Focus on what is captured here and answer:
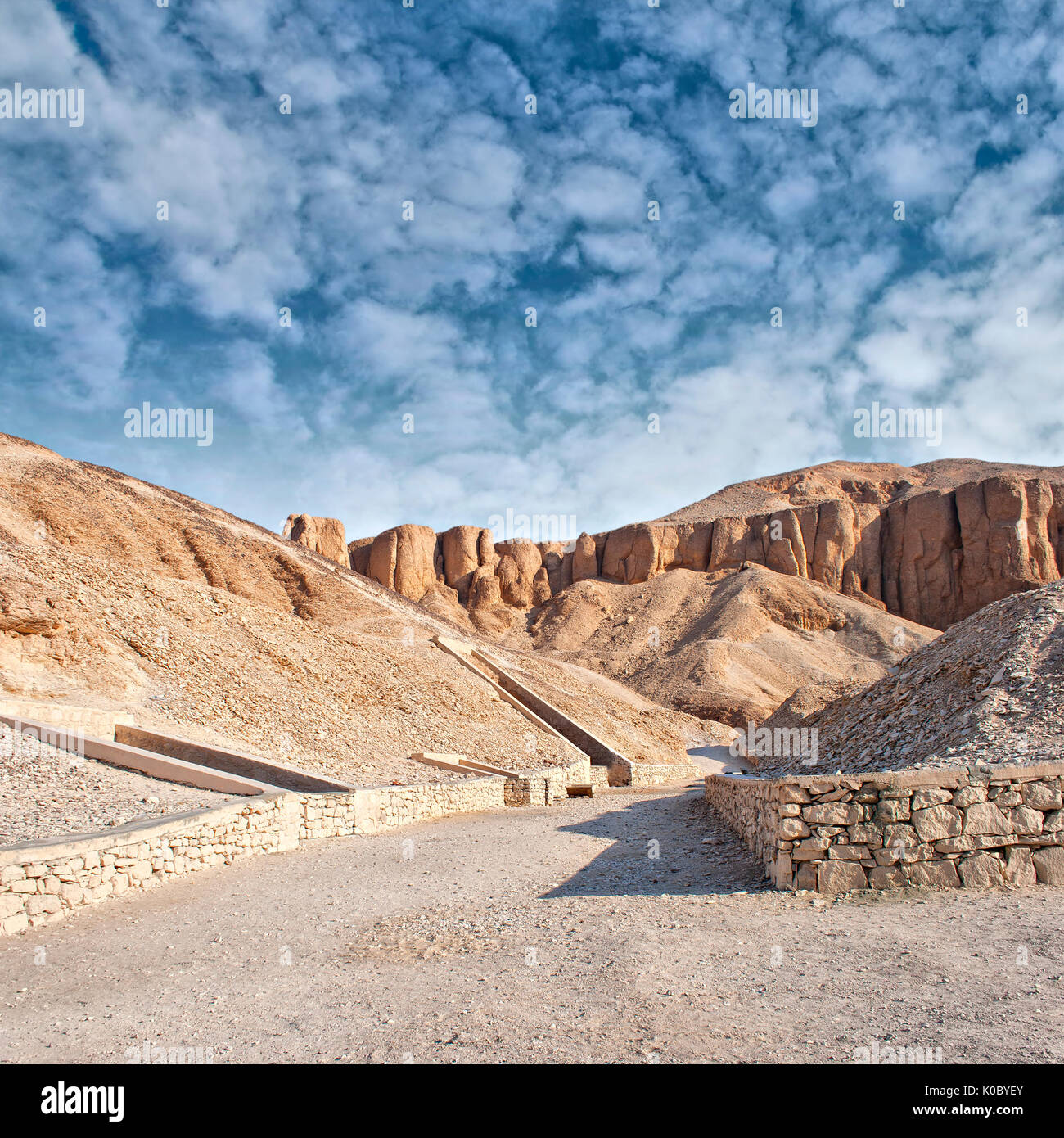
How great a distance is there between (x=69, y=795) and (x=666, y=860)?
7.86 metres

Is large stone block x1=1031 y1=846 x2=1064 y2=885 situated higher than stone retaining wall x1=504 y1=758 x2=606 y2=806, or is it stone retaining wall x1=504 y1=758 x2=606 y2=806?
large stone block x1=1031 y1=846 x2=1064 y2=885

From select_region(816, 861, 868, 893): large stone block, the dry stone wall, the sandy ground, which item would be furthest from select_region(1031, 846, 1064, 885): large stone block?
the dry stone wall

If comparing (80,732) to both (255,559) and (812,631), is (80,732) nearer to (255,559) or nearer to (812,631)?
(255,559)

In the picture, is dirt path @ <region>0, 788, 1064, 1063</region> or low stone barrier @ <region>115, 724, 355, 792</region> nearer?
dirt path @ <region>0, 788, 1064, 1063</region>

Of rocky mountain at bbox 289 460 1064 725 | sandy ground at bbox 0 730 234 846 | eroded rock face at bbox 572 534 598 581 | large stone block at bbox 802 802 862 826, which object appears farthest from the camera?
eroded rock face at bbox 572 534 598 581

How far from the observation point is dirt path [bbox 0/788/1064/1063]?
4.00 m

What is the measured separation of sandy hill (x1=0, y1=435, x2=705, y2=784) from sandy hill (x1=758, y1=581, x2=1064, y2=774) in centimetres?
1060

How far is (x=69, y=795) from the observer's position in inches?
387

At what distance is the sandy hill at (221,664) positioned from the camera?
52.2 ft
